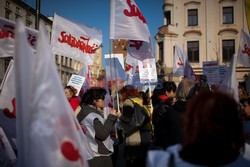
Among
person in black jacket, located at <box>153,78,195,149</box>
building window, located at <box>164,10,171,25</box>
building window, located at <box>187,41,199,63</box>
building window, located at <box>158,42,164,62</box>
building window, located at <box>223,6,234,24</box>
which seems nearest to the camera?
person in black jacket, located at <box>153,78,195,149</box>

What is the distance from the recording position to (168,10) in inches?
1201

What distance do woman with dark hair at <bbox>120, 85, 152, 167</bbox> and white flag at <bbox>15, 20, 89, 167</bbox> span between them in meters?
2.46

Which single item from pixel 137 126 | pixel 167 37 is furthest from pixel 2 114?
pixel 167 37

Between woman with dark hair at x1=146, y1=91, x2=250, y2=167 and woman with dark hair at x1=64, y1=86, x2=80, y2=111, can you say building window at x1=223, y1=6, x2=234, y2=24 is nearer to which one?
woman with dark hair at x1=64, y1=86, x2=80, y2=111

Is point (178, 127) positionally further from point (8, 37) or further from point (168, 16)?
point (168, 16)

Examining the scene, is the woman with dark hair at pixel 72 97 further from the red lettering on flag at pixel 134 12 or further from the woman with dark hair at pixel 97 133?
the woman with dark hair at pixel 97 133

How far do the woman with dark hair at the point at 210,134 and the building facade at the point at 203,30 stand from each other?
27.6 m

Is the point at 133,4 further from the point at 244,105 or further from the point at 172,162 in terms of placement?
the point at 172,162

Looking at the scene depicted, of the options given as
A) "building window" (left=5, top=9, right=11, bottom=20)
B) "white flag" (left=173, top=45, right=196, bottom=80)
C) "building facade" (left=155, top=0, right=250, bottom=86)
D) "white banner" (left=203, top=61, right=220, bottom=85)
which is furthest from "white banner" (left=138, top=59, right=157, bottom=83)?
"building window" (left=5, top=9, right=11, bottom=20)

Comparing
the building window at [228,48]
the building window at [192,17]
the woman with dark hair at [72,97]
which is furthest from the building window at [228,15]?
the woman with dark hair at [72,97]

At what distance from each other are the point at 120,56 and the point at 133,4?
6.68 m

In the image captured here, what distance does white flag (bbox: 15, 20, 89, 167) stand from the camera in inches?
81.1

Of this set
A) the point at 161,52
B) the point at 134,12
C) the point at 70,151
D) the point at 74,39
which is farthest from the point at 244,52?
the point at 161,52

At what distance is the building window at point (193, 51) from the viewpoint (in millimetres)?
29531
